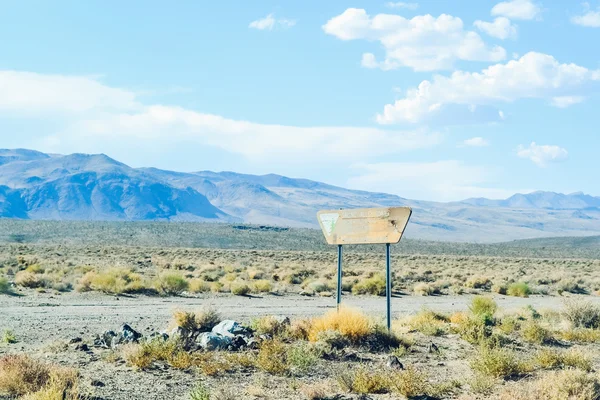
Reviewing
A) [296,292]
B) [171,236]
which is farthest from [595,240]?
[296,292]

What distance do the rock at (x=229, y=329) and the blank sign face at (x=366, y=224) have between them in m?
3.19

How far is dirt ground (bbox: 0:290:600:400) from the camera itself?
9523 millimetres

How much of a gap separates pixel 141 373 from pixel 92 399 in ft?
5.36

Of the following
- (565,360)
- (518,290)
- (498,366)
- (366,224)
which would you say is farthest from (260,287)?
(498,366)

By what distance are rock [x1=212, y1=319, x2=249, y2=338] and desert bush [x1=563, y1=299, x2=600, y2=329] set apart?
9106mm

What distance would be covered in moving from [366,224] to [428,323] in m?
3.24

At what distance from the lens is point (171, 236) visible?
93.1 meters

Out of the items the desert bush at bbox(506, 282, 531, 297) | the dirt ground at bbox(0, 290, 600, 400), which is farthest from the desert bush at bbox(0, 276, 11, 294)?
the desert bush at bbox(506, 282, 531, 297)

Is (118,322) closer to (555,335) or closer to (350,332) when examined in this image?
(350,332)

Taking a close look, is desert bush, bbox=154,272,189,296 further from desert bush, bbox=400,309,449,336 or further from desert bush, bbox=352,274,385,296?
desert bush, bbox=400,309,449,336

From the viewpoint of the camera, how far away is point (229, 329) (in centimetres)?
1295

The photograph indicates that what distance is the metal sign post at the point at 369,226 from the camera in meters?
13.7

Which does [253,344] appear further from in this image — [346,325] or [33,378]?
[33,378]

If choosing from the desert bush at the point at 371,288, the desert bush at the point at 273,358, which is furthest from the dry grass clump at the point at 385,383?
the desert bush at the point at 371,288
